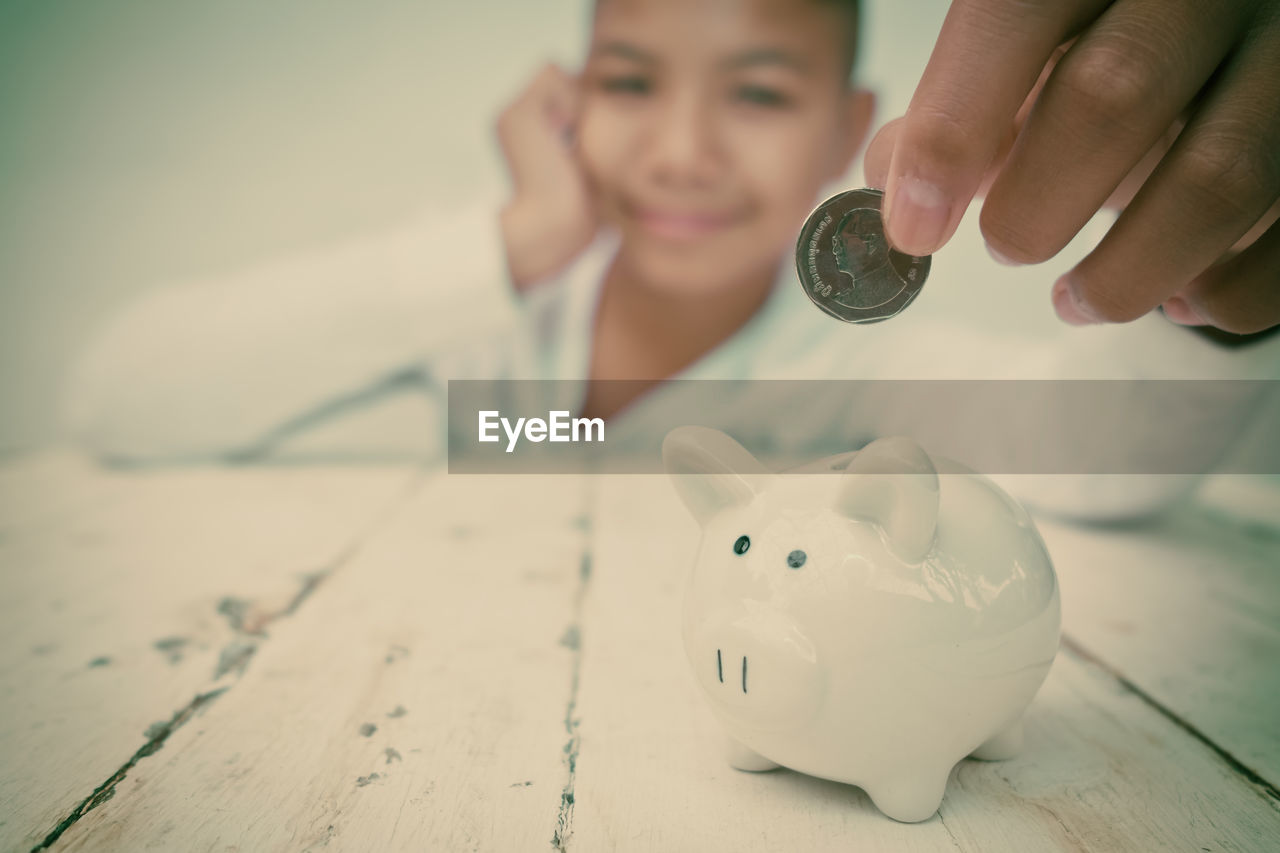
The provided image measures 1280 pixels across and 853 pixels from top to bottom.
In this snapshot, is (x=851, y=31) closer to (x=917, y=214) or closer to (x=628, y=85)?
(x=628, y=85)

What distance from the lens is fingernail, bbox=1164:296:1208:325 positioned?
3.03 feet

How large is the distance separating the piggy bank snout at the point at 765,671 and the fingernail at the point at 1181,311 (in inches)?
21.4

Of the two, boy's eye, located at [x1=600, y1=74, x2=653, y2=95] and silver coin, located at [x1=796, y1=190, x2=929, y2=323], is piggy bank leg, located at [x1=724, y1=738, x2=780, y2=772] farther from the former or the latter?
boy's eye, located at [x1=600, y1=74, x2=653, y2=95]

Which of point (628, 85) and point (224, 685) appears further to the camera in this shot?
point (628, 85)

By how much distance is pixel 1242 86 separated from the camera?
0.68 meters

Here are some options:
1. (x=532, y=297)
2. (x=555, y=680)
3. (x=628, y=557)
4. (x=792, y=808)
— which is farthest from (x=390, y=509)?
(x=792, y=808)

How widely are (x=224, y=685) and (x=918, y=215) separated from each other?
81 centimetres

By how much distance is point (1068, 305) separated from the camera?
2.77ft

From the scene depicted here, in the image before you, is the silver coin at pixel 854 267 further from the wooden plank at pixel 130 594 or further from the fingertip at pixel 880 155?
the wooden plank at pixel 130 594

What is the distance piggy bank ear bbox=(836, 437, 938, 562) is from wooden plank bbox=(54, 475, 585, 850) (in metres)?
0.33

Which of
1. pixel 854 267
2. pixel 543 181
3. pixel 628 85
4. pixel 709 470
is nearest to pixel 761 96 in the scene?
pixel 628 85

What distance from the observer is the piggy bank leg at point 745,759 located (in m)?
0.78

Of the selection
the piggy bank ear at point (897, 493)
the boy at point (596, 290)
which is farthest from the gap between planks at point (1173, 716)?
the boy at point (596, 290)

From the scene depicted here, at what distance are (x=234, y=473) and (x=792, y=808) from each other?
173cm
